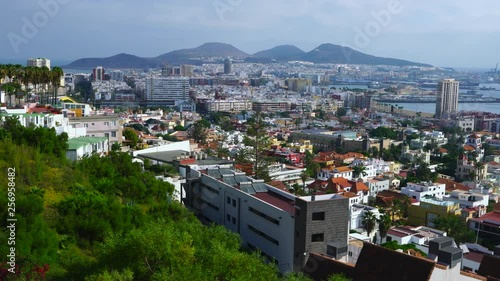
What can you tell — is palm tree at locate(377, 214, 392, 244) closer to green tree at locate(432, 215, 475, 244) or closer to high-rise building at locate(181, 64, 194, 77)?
green tree at locate(432, 215, 475, 244)

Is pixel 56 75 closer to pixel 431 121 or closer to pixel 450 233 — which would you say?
pixel 450 233

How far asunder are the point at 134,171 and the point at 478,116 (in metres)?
39.6

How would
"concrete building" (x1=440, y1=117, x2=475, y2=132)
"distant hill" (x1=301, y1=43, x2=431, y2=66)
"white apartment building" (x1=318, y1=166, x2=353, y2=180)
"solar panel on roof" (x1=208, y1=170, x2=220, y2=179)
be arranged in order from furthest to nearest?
1. "distant hill" (x1=301, y1=43, x2=431, y2=66)
2. "concrete building" (x1=440, y1=117, x2=475, y2=132)
3. "white apartment building" (x1=318, y1=166, x2=353, y2=180)
4. "solar panel on roof" (x1=208, y1=170, x2=220, y2=179)

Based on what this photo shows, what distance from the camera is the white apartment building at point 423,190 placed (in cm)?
1658

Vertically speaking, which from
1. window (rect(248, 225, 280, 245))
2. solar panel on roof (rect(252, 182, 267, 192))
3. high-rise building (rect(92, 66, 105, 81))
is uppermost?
high-rise building (rect(92, 66, 105, 81))

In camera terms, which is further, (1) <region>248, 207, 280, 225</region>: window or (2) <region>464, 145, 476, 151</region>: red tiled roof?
(2) <region>464, 145, 476, 151</region>: red tiled roof

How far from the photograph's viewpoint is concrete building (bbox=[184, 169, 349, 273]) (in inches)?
306

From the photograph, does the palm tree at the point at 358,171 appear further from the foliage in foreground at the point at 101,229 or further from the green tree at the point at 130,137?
the foliage in foreground at the point at 101,229

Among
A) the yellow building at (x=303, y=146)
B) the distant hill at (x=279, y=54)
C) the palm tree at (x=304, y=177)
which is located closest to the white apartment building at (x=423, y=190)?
the palm tree at (x=304, y=177)

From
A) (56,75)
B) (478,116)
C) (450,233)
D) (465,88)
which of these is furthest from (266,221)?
(465,88)

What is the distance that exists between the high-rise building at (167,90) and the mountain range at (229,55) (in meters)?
53.0

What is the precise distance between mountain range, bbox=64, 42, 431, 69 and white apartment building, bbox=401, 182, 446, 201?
9048cm

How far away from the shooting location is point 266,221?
8.71 metres

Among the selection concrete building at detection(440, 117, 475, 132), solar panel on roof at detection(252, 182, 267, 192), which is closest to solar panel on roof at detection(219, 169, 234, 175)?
solar panel on roof at detection(252, 182, 267, 192)
